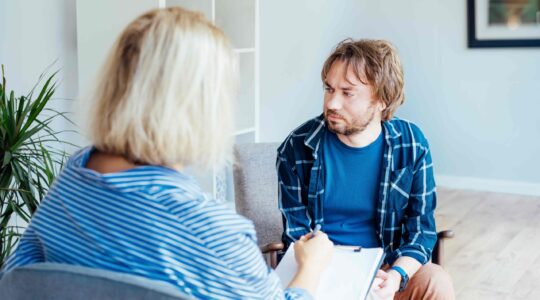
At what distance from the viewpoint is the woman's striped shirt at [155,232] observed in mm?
1155

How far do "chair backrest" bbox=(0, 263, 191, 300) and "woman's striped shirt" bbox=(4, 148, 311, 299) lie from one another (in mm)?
61

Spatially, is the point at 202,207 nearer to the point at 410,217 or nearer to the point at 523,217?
the point at 410,217

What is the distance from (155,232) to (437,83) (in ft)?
15.3

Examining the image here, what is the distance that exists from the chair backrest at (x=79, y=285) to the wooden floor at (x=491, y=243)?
2668mm

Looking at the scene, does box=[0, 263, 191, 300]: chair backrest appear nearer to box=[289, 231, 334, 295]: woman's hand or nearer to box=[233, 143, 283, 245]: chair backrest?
box=[289, 231, 334, 295]: woman's hand

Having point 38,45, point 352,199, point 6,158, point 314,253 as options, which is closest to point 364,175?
point 352,199

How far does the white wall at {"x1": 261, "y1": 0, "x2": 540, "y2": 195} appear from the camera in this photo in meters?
5.42

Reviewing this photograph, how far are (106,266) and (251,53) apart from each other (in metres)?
3.41

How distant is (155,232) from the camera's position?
115 cm

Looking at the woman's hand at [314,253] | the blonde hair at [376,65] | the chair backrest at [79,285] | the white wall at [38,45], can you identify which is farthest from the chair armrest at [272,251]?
the white wall at [38,45]

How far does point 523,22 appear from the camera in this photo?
17.4 feet

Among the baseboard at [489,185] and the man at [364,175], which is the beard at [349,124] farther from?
the baseboard at [489,185]

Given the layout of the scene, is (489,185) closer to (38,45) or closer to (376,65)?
(38,45)

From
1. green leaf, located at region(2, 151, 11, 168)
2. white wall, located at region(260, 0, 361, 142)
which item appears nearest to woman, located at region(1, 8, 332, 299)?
green leaf, located at region(2, 151, 11, 168)
